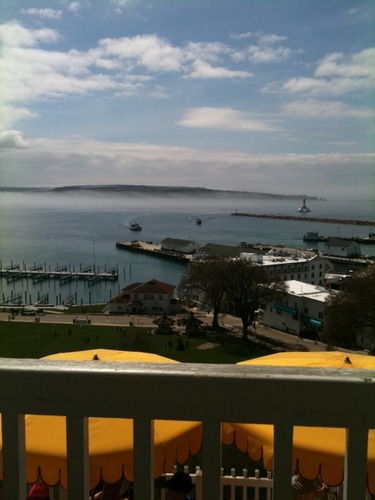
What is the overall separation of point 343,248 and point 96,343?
28927 millimetres

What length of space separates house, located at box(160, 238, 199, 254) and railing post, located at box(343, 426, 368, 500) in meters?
33.7

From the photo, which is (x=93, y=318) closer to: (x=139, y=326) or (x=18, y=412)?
(x=139, y=326)

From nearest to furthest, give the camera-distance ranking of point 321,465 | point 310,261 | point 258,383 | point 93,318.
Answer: point 258,383 → point 321,465 → point 93,318 → point 310,261

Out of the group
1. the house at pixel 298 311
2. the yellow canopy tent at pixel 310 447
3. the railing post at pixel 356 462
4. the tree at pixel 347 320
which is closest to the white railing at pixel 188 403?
the railing post at pixel 356 462

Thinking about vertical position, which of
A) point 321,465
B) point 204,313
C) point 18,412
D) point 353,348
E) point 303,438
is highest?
point 18,412

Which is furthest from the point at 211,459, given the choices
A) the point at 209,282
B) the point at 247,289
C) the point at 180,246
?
the point at 180,246

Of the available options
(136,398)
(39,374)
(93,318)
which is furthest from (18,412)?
(93,318)

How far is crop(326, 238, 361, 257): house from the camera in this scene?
1459 inches

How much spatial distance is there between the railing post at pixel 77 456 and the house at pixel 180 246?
33628mm

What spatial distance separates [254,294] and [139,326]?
13.7ft

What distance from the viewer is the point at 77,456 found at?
71 cm

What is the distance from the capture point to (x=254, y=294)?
47.1ft

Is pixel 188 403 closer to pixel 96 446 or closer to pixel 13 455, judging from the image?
pixel 13 455

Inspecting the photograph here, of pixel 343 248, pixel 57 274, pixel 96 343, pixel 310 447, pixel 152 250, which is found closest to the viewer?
pixel 310 447
